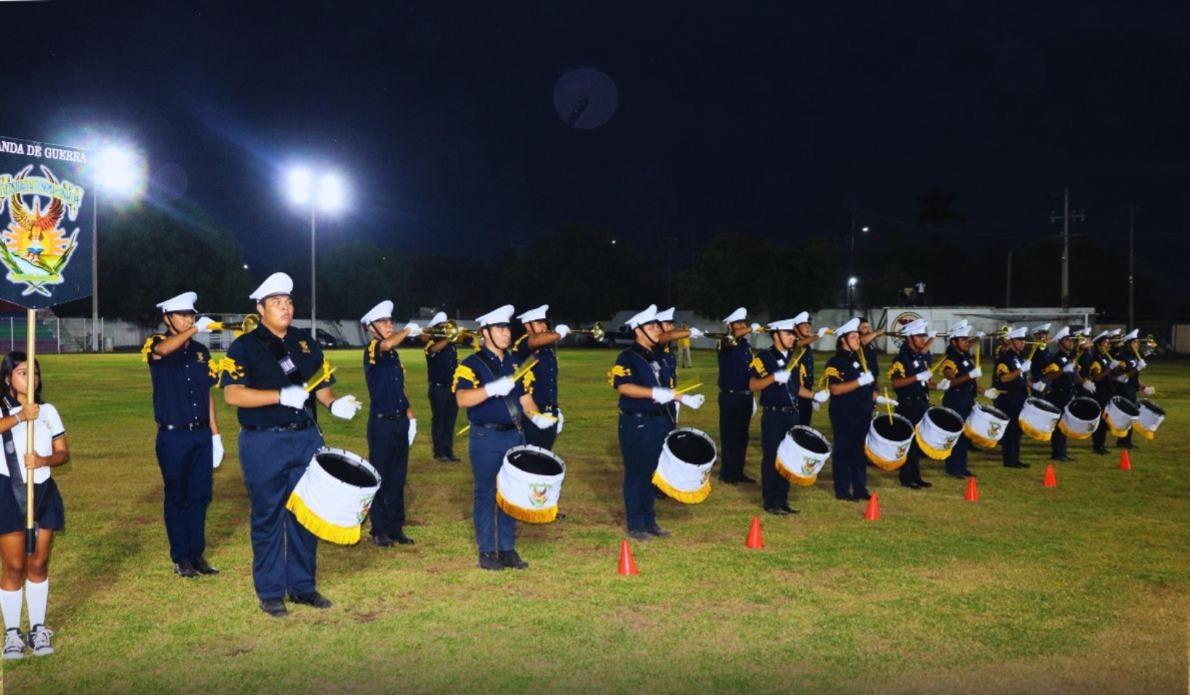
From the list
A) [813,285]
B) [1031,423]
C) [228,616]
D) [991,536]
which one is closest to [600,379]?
[1031,423]

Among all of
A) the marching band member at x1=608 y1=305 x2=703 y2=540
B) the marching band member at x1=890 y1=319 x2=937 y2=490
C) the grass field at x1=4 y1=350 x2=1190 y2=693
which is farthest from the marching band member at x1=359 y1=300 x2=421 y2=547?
the marching band member at x1=890 y1=319 x2=937 y2=490

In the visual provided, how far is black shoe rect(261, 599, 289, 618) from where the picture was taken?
632 centimetres

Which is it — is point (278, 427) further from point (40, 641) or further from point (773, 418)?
point (773, 418)

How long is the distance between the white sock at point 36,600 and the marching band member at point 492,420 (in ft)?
9.83

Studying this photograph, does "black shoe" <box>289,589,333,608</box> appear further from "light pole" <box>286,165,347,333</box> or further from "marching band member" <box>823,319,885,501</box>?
"light pole" <box>286,165,347,333</box>

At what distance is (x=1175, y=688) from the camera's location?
5.15m

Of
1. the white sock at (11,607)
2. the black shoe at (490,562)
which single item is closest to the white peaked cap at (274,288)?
the white sock at (11,607)

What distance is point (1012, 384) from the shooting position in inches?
534

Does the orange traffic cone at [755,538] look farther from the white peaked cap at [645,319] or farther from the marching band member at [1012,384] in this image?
the marching band member at [1012,384]

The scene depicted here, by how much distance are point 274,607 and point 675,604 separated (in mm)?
2830

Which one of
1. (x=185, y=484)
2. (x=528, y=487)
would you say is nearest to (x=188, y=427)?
(x=185, y=484)

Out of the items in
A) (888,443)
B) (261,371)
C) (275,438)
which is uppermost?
(261,371)

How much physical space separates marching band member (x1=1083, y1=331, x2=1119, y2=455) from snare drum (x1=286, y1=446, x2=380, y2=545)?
43.0 feet

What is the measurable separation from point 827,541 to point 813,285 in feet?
Result: 206
